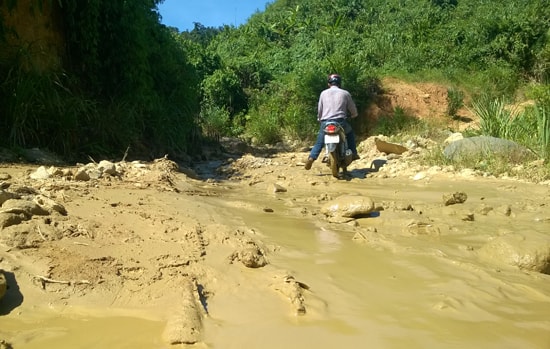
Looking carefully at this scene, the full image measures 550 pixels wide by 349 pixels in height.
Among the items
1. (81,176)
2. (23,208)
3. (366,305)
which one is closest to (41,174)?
(81,176)

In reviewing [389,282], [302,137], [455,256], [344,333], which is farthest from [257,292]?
[302,137]

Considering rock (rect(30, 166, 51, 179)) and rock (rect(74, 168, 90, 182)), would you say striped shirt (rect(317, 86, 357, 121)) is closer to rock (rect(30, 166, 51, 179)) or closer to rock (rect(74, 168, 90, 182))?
rock (rect(74, 168, 90, 182))

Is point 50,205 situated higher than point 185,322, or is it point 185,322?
point 50,205

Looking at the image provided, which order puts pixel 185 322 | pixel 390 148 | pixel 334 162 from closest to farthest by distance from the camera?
pixel 185 322
pixel 334 162
pixel 390 148

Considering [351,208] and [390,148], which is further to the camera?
[390,148]

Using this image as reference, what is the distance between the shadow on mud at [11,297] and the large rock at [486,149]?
23.1ft

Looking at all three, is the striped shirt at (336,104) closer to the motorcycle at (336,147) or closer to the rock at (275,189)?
the motorcycle at (336,147)

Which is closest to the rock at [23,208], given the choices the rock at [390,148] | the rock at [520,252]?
the rock at [520,252]

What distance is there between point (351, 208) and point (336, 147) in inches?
117

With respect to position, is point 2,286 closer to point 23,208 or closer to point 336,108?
point 23,208

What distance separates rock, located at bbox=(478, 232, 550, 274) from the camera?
138 inches

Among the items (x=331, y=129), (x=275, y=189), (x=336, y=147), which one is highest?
(x=331, y=129)

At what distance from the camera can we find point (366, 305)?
2.74 m

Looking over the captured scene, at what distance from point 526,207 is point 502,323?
3.24 meters
